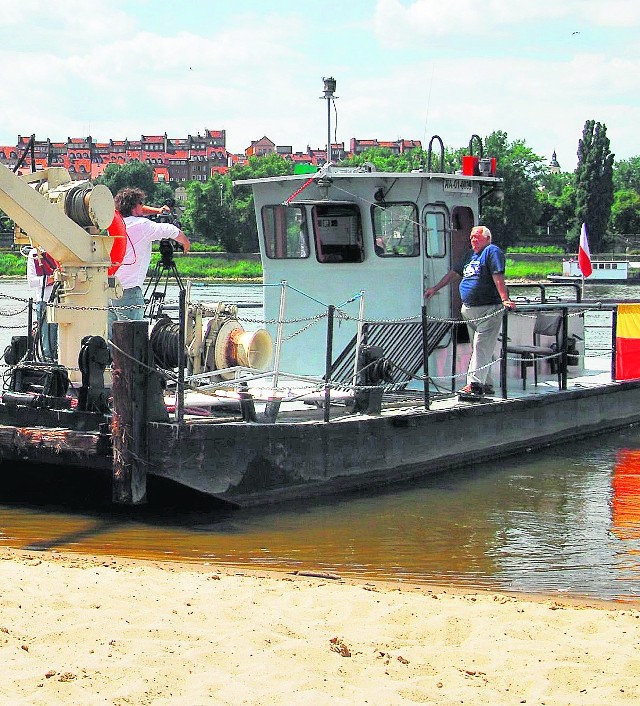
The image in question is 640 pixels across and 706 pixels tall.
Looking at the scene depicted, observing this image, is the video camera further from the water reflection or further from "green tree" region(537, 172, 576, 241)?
"green tree" region(537, 172, 576, 241)

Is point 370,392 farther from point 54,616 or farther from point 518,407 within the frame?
point 54,616

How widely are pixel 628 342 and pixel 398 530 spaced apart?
19.4ft

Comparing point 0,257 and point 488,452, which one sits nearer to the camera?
point 488,452

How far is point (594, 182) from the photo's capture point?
3302 inches

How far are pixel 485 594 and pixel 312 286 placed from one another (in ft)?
16.2

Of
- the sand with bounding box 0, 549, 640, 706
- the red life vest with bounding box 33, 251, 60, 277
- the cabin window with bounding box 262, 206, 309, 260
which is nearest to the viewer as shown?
the sand with bounding box 0, 549, 640, 706

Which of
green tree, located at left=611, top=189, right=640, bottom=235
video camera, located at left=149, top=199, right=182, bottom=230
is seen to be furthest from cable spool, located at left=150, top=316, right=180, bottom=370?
green tree, located at left=611, top=189, right=640, bottom=235

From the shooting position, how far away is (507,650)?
5.59 metres

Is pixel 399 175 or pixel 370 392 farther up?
pixel 399 175

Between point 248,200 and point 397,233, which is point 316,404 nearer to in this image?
point 397,233

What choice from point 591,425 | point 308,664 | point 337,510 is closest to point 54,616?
point 308,664

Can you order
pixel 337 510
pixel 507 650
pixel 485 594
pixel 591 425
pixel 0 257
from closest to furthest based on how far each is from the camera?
1. pixel 507 650
2. pixel 485 594
3. pixel 337 510
4. pixel 591 425
5. pixel 0 257

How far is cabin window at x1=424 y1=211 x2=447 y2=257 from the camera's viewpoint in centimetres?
1116

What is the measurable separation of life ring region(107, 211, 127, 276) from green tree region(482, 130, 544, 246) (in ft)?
219
